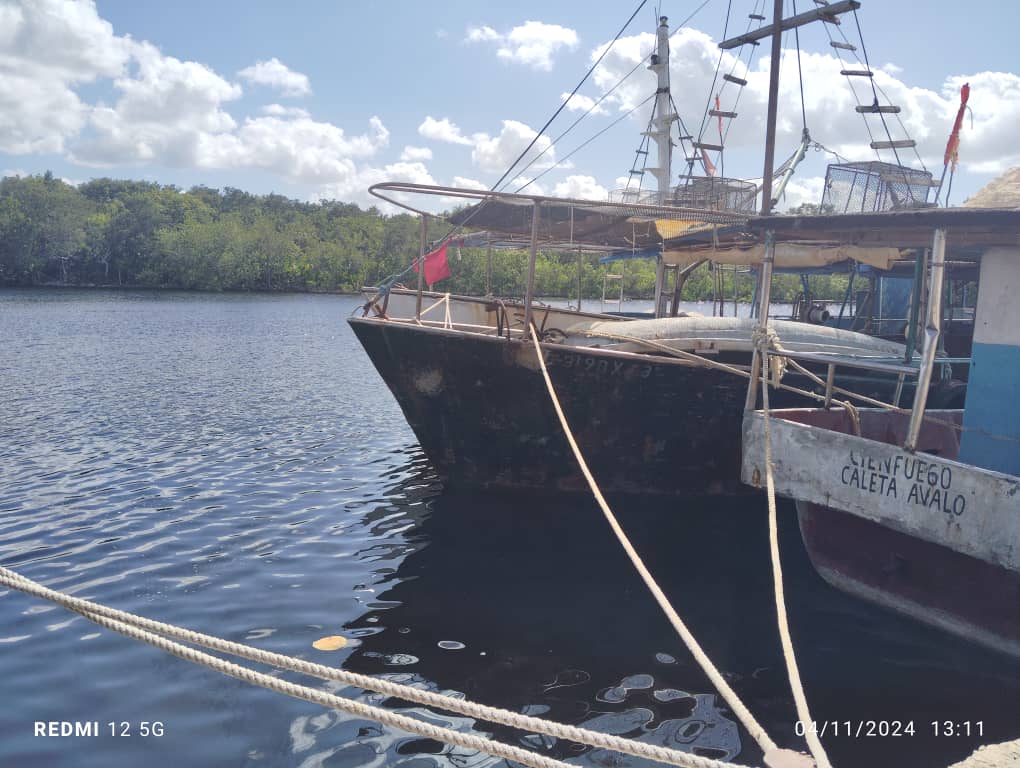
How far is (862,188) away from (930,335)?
12.2 metres

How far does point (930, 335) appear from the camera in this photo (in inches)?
241

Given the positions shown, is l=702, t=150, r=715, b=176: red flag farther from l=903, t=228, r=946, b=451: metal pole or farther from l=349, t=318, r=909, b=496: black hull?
l=903, t=228, r=946, b=451: metal pole

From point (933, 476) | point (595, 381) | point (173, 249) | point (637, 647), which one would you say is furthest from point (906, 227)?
point (173, 249)

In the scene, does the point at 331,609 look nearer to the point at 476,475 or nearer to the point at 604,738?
the point at 476,475

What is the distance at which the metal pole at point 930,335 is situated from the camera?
242 inches

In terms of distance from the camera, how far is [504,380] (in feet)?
33.7

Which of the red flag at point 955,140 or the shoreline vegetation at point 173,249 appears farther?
the shoreline vegetation at point 173,249

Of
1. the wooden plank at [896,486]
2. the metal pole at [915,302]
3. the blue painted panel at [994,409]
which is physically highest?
the metal pole at [915,302]

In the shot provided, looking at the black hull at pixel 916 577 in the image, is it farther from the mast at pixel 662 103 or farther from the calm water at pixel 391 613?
the mast at pixel 662 103

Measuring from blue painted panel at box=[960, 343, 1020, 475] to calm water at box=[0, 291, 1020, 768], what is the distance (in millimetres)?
1875

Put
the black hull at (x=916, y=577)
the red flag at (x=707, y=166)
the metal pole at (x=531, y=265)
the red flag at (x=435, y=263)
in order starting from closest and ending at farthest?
the black hull at (x=916, y=577), the metal pole at (x=531, y=265), the red flag at (x=435, y=263), the red flag at (x=707, y=166)

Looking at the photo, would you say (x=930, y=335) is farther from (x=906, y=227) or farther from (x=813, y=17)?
(x=813, y=17)

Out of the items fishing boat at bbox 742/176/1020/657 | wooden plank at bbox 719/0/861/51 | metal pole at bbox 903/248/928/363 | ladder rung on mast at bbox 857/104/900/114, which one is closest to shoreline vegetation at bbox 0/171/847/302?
ladder rung on mast at bbox 857/104/900/114

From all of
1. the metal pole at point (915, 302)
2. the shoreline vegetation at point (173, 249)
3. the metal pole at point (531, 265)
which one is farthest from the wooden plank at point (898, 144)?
the shoreline vegetation at point (173, 249)
